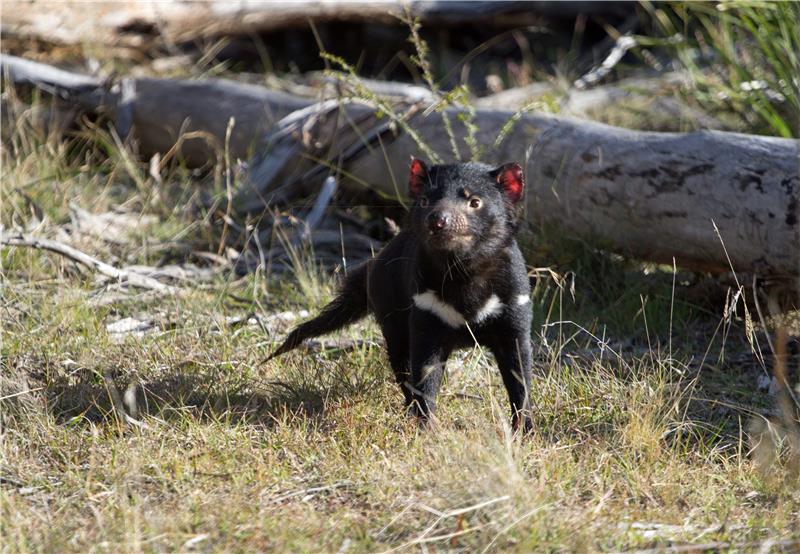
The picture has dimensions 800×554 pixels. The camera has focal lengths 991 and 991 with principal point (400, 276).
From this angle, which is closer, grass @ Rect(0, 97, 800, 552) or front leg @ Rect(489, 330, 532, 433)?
grass @ Rect(0, 97, 800, 552)

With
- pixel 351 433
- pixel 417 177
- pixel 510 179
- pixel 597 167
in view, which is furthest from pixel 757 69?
pixel 351 433

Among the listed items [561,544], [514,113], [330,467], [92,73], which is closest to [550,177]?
[514,113]

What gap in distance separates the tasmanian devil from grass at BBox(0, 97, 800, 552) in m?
0.18

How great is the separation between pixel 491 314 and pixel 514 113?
2108mm

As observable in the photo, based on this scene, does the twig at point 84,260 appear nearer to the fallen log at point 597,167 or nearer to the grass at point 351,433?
the grass at point 351,433

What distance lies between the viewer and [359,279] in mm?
3855

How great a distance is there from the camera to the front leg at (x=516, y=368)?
128 inches

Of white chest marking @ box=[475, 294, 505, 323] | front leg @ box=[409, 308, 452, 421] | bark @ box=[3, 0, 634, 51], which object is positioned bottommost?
front leg @ box=[409, 308, 452, 421]

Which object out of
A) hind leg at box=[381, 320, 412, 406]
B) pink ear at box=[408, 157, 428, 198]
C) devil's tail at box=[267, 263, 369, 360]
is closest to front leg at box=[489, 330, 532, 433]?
hind leg at box=[381, 320, 412, 406]

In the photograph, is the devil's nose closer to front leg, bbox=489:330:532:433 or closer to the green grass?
front leg, bbox=489:330:532:433

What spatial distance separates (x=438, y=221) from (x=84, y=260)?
2.25m

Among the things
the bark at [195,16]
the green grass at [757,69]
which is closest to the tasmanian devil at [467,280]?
the green grass at [757,69]

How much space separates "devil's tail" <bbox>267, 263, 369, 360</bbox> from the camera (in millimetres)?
3767

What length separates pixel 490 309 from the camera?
3.22 meters
